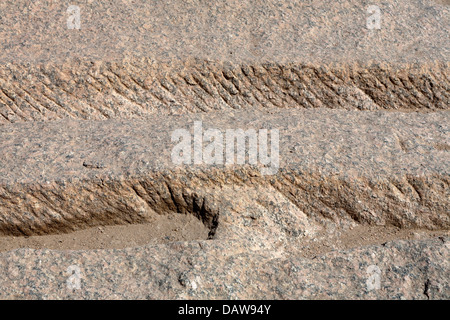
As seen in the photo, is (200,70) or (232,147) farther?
(200,70)

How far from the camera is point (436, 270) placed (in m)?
3.15

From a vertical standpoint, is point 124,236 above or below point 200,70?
below

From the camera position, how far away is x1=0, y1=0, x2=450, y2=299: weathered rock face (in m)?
3.18

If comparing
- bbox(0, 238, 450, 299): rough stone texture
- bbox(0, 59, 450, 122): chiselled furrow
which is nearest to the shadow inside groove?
bbox(0, 238, 450, 299): rough stone texture

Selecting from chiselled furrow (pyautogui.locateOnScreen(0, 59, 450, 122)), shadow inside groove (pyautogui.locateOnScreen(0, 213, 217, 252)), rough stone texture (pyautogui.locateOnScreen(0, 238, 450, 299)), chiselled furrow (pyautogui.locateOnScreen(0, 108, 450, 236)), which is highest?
chiselled furrow (pyautogui.locateOnScreen(0, 59, 450, 122))

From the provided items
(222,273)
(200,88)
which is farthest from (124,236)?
(200,88)

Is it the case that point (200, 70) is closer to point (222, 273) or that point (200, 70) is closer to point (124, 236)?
point (124, 236)

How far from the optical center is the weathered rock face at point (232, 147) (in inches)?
125

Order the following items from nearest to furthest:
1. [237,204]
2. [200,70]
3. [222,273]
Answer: [222,273], [237,204], [200,70]

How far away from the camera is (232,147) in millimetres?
3869

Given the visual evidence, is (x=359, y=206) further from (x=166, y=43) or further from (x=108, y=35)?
(x=108, y=35)

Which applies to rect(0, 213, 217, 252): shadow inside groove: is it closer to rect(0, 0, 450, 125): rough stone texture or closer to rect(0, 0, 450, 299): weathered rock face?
rect(0, 0, 450, 299): weathered rock face

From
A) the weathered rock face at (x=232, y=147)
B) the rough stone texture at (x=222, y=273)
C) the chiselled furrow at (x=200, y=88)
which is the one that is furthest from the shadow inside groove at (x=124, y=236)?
the chiselled furrow at (x=200, y=88)

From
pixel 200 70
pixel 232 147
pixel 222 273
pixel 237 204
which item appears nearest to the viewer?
pixel 222 273
